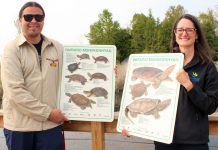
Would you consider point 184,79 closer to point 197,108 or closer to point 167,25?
point 197,108

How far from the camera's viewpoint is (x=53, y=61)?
321 cm

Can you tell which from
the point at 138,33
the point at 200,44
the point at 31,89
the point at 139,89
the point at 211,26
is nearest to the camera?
the point at 200,44

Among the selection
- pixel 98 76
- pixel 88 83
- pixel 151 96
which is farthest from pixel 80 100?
pixel 151 96

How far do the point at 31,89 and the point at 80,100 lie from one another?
17.7 inches

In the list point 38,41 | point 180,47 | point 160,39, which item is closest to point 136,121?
point 180,47

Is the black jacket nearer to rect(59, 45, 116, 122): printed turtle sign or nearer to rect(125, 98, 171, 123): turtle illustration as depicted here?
rect(125, 98, 171, 123): turtle illustration

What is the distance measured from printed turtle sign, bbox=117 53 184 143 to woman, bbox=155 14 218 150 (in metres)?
0.07

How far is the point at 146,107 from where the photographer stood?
2818 millimetres

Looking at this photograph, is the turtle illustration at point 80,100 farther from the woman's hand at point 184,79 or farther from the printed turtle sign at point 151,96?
the woman's hand at point 184,79

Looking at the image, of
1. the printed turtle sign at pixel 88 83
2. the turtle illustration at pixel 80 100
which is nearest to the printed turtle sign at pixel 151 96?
the printed turtle sign at pixel 88 83

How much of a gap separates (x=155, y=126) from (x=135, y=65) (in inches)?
21.0

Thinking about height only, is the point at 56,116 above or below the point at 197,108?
below

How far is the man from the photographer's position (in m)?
3.02

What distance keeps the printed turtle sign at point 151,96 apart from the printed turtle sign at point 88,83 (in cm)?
26
